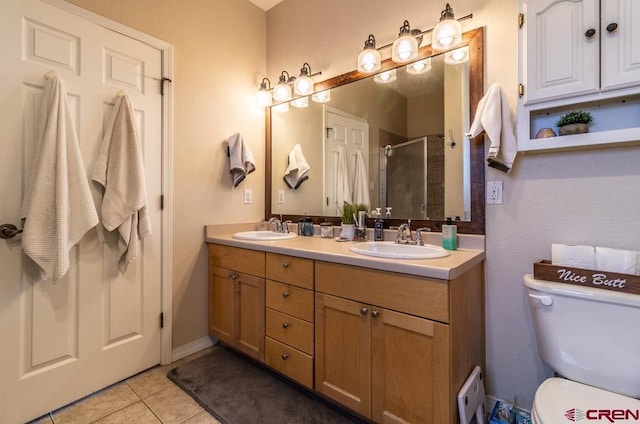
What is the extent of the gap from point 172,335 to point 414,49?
7.77 feet

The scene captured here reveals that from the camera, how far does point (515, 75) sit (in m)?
1.43

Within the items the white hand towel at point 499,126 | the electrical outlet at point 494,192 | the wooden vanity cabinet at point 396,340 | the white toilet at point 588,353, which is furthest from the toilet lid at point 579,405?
the white hand towel at point 499,126

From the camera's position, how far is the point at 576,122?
1.22 m

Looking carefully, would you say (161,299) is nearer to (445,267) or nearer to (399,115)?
(445,267)

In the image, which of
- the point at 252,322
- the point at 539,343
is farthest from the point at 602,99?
the point at 252,322

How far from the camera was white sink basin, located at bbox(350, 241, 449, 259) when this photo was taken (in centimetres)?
131

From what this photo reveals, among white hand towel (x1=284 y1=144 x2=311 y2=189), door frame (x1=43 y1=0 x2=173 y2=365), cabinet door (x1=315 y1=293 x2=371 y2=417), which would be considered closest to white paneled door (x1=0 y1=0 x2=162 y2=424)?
door frame (x1=43 y1=0 x2=173 y2=365)

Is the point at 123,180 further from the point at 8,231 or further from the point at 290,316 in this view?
the point at 290,316

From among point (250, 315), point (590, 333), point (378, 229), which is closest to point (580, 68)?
point (590, 333)

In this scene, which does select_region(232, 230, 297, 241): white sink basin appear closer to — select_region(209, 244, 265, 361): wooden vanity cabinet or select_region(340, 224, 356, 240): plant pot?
select_region(209, 244, 265, 361): wooden vanity cabinet

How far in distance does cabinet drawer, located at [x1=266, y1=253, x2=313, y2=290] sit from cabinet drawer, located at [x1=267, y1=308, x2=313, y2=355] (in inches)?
7.9

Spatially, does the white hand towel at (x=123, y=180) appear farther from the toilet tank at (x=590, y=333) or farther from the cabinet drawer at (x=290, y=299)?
the toilet tank at (x=590, y=333)

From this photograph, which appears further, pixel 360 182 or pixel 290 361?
pixel 360 182

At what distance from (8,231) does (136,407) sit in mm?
1076
